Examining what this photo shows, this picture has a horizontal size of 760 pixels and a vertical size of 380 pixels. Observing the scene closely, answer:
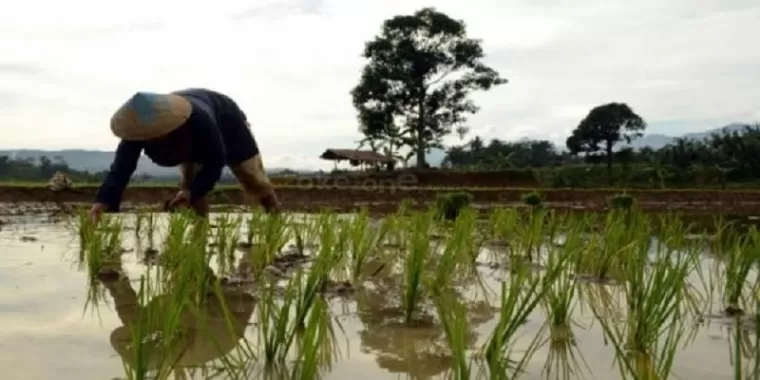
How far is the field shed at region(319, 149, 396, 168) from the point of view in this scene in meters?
25.8

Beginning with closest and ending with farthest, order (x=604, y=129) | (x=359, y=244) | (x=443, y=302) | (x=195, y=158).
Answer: (x=443, y=302), (x=359, y=244), (x=195, y=158), (x=604, y=129)

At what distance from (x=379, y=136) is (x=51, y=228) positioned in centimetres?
2172

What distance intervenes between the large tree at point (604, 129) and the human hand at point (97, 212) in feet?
125

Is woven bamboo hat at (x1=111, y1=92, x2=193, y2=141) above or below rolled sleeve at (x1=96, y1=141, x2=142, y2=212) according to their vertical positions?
above

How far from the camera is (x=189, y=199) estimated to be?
348cm

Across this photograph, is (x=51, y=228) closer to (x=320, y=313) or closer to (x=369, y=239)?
(x=369, y=239)

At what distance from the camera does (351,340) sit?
172 centimetres

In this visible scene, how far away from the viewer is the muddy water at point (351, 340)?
1443mm

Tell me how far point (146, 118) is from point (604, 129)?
38415 mm

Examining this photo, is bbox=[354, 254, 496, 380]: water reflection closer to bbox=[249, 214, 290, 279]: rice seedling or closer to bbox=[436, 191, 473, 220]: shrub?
bbox=[249, 214, 290, 279]: rice seedling

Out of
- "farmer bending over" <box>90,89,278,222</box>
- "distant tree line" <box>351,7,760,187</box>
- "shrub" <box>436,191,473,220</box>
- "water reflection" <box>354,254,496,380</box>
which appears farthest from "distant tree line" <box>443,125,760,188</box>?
"water reflection" <box>354,254,496,380</box>

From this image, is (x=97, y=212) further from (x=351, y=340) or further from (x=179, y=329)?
(x=351, y=340)

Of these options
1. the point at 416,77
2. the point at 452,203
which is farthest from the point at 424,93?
the point at 452,203

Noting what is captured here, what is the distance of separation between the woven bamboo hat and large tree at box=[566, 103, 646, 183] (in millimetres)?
38048
